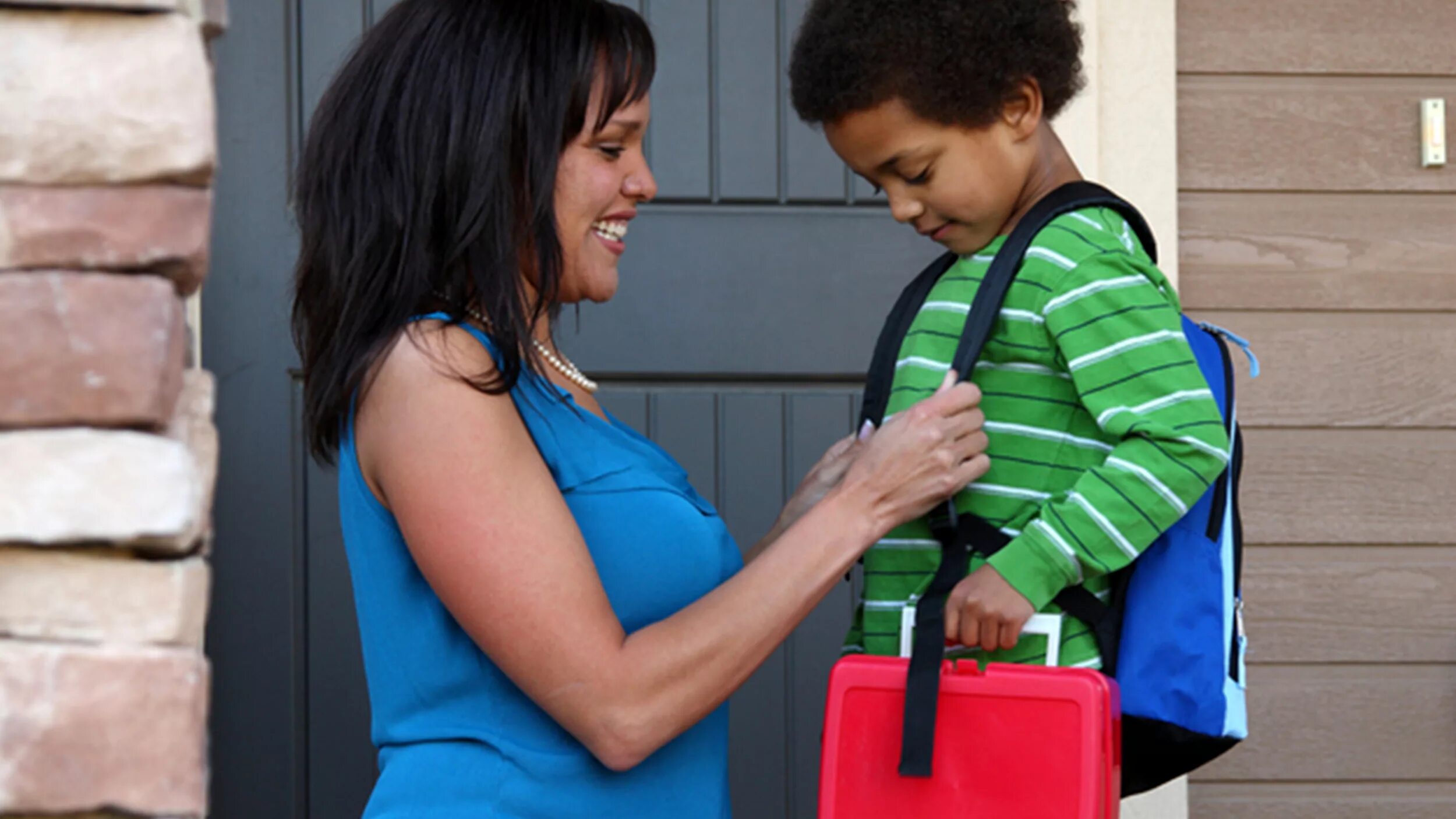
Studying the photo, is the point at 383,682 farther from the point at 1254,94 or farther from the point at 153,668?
the point at 1254,94

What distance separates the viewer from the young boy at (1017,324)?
149cm

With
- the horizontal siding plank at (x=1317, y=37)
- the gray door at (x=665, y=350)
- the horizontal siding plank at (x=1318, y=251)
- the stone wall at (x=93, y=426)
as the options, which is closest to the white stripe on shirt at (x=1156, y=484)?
the stone wall at (x=93, y=426)

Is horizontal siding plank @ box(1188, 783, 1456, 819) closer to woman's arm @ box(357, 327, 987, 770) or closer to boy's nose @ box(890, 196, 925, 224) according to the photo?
boy's nose @ box(890, 196, 925, 224)

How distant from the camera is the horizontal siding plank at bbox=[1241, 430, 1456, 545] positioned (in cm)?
273

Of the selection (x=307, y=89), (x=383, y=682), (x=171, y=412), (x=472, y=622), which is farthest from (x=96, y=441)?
(x=307, y=89)

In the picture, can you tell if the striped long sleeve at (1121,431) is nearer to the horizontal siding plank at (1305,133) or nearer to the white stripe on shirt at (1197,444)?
the white stripe on shirt at (1197,444)

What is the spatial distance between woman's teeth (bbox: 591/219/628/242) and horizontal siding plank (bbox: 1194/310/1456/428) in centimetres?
159

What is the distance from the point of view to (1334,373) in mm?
2738

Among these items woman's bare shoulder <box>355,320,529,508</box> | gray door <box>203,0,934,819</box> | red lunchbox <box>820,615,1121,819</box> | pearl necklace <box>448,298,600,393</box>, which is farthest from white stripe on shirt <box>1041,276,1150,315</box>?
gray door <box>203,0,934,819</box>

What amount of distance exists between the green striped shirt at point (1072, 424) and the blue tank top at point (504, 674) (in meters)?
0.35

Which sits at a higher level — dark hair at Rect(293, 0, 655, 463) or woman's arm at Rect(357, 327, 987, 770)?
dark hair at Rect(293, 0, 655, 463)

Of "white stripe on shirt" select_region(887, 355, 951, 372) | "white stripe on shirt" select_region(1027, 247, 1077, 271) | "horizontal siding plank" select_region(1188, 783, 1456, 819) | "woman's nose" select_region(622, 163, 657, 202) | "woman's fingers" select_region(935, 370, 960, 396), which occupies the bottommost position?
"horizontal siding plank" select_region(1188, 783, 1456, 819)

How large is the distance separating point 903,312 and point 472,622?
763mm

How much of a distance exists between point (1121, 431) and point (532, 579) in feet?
2.16
